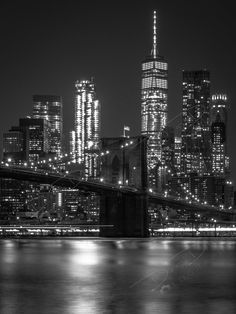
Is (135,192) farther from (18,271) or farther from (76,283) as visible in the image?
(76,283)

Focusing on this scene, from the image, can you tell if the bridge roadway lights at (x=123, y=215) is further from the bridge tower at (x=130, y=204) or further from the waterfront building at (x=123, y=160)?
the waterfront building at (x=123, y=160)

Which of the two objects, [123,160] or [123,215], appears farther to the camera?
[123,160]

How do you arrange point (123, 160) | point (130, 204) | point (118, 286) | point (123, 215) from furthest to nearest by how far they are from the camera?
point (123, 160)
point (130, 204)
point (123, 215)
point (118, 286)

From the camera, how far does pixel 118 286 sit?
23250mm

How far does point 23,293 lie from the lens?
850 inches

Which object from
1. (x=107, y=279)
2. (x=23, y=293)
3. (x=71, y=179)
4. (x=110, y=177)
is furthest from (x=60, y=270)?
(x=110, y=177)

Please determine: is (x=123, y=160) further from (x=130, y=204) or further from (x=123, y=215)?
(x=123, y=215)

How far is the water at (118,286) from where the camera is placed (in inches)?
734

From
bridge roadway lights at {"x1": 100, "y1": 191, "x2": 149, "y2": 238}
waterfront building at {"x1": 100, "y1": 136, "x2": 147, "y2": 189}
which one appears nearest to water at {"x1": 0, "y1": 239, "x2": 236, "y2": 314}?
bridge roadway lights at {"x1": 100, "y1": 191, "x2": 149, "y2": 238}

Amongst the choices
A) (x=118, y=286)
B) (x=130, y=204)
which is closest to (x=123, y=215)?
(x=130, y=204)

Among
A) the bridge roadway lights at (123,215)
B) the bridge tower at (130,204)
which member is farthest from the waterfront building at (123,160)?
the bridge roadway lights at (123,215)

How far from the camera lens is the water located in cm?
1864

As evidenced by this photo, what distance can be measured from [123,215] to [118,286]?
54.3m

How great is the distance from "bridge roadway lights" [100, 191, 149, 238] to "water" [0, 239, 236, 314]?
4132 cm
